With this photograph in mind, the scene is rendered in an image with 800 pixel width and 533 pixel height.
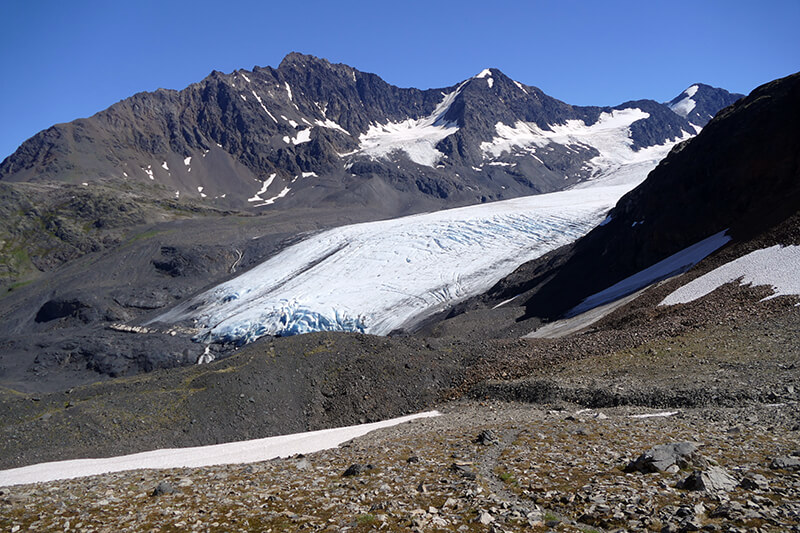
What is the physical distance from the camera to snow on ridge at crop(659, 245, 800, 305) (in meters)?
24.4

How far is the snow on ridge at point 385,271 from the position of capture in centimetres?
5884

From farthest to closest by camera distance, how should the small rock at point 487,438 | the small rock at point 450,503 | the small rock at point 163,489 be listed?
the small rock at point 487,438, the small rock at point 163,489, the small rock at point 450,503

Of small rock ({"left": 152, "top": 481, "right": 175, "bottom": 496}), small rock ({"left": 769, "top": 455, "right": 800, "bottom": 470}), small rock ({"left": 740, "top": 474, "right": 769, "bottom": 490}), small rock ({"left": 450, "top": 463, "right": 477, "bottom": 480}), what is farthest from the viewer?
small rock ({"left": 152, "top": 481, "right": 175, "bottom": 496})

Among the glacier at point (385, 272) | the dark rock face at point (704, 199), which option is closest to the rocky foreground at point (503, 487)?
the dark rock face at point (704, 199)

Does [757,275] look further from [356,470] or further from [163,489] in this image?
[163,489]

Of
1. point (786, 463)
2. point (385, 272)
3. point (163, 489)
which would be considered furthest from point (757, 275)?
point (385, 272)

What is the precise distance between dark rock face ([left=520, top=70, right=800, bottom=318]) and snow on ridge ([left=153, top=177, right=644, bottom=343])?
14.9 meters

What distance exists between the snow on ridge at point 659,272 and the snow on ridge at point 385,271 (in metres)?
20.8

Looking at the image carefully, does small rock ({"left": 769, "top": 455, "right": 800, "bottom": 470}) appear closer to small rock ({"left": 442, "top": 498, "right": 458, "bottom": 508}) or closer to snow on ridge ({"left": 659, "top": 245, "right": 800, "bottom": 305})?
small rock ({"left": 442, "top": 498, "right": 458, "bottom": 508})

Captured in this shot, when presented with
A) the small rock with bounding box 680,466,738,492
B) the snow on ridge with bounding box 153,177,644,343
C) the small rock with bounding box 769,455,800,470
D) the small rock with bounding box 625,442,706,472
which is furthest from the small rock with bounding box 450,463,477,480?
the snow on ridge with bounding box 153,177,644,343

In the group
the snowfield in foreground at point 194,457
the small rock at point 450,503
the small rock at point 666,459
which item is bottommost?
the snowfield in foreground at point 194,457

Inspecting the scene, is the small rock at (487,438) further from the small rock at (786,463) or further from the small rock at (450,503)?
the small rock at (786,463)

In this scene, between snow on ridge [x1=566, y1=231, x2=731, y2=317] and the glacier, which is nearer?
snow on ridge [x1=566, y1=231, x2=731, y2=317]

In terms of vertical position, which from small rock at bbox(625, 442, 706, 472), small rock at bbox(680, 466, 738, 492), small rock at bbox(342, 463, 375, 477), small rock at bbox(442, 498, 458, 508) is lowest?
small rock at bbox(625, 442, 706, 472)
